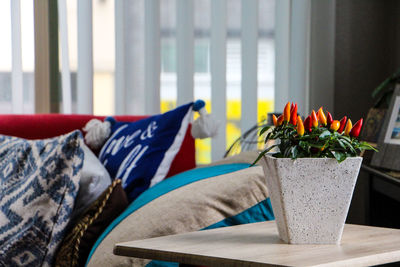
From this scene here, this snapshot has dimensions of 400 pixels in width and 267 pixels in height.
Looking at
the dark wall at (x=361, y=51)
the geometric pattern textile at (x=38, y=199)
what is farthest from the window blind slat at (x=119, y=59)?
the geometric pattern textile at (x=38, y=199)

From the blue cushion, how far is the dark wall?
115 cm

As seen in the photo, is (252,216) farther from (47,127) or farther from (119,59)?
(119,59)

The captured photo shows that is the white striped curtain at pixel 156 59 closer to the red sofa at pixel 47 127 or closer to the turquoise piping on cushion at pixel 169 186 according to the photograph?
the red sofa at pixel 47 127

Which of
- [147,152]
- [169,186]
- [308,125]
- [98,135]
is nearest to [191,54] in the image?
[98,135]

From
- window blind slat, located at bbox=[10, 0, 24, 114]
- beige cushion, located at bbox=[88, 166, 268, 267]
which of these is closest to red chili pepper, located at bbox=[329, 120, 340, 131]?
beige cushion, located at bbox=[88, 166, 268, 267]

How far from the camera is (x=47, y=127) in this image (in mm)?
1738

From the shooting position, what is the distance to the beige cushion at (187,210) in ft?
3.16

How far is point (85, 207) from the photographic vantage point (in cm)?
121

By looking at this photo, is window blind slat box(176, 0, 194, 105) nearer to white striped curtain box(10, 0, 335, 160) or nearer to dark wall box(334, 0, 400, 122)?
white striped curtain box(10, 0, 335, 160)

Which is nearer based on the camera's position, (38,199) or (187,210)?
(187,210)

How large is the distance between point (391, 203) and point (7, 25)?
5.24 ft

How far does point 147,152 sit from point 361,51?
→ 1219 mm

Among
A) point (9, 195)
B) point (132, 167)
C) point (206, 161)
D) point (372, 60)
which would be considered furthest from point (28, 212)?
A: point (372, 60)

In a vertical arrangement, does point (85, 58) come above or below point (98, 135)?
above
